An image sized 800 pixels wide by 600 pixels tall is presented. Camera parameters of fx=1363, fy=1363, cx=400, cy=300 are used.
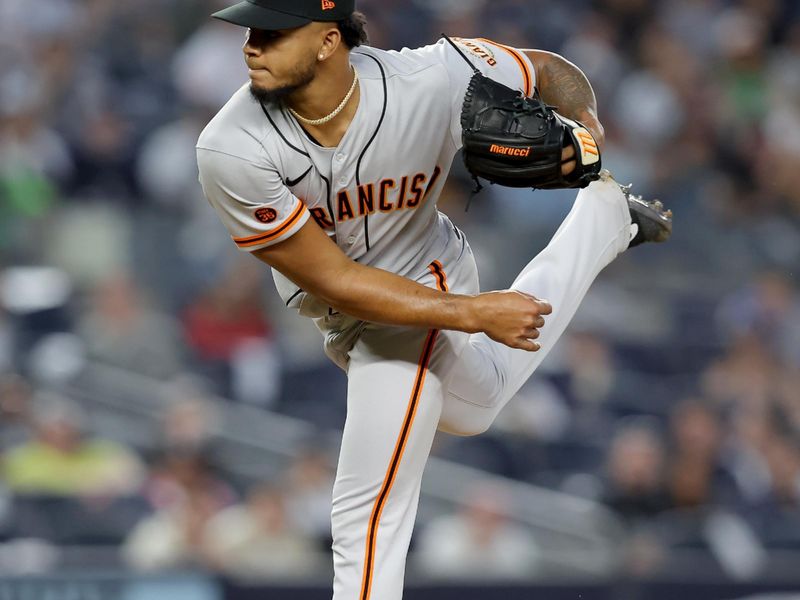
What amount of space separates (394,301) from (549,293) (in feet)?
2.04

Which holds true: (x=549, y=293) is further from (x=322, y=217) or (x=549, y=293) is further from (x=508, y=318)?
(x=322, y=217)

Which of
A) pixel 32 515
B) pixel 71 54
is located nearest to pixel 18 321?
pixel 32 515

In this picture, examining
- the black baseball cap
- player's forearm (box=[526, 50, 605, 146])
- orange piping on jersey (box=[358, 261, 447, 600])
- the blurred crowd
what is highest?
the black baseball cap

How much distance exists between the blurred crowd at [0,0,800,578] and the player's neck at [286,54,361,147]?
2.69m

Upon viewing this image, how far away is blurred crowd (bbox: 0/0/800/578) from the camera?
18.9 feet

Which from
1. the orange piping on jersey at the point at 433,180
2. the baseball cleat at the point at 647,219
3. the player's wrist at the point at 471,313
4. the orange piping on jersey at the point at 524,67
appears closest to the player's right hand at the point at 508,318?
the player's wrist at the point at 471,313

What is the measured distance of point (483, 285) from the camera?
6676 millimetres

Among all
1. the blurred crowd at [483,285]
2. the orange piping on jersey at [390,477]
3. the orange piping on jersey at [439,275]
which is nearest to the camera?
the orange piping on jersey at [390,477]

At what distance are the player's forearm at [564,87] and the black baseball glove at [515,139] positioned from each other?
11.7 inches

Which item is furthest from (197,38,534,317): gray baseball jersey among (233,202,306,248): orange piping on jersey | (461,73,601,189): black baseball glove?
(461,73,601,189): black baseball glove

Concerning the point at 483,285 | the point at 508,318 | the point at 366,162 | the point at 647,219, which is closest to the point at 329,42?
the point at 366,162

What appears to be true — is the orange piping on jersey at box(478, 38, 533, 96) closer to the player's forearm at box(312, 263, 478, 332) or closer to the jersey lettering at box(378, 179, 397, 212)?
the jersey lettering at box(378, 179, 397, 212)

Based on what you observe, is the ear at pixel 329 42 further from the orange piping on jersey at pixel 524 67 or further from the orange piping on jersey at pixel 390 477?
the orange piping on jersey at pixel 390 477

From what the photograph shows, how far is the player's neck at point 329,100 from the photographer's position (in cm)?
314
